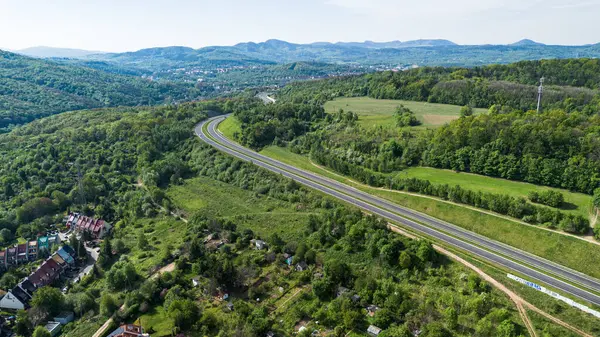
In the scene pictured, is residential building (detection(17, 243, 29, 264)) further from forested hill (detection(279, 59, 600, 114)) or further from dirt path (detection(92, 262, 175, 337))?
forested hill (detection(279, 59, 600, 114))

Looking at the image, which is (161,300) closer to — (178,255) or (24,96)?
(178,255)

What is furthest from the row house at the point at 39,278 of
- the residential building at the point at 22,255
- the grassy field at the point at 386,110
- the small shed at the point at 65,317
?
the grassy field at the point at 386,110

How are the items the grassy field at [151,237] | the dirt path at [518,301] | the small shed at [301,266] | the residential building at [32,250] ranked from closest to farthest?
the dirt path at [518,301]
the small shed at [301,266]
the grassy field at [151,237]
the residential building at [32,250]

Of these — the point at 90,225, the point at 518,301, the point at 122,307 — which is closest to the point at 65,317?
the point at 122,307

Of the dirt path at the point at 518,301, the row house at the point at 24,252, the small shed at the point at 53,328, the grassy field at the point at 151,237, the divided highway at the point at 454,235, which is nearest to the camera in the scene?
the dirt path at the point at 518,301

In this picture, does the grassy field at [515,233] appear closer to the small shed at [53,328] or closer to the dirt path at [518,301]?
the dirt path at [518,301]

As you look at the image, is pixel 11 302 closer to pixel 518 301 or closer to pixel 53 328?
pixel 53 328

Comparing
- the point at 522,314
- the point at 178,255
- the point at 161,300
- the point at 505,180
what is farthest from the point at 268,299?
the point at 505,180
